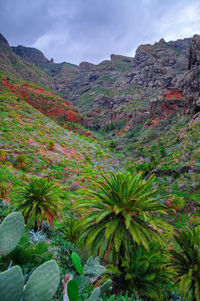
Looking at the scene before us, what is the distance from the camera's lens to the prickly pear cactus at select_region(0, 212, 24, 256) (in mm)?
1508

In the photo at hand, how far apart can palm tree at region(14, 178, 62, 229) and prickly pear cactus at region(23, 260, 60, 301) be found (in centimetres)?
475

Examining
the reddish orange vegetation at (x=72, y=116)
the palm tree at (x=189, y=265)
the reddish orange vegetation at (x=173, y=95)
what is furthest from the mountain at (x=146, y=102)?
the palm tree at (x=189, y=265)

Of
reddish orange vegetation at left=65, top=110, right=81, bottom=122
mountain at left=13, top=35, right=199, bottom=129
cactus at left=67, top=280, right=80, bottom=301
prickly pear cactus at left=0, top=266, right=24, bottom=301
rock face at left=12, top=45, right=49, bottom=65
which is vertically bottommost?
cactus at left=67, top=280, right=80, bottom=301

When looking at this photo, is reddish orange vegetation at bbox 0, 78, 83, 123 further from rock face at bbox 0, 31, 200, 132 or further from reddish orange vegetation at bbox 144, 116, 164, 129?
rock face at bbox 0, 31, 200, 132

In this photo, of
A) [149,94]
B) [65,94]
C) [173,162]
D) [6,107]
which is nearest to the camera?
[173,162]

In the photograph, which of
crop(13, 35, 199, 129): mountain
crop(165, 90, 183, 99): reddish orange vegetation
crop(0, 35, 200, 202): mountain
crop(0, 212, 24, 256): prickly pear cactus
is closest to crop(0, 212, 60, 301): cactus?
crop(0, 212, 24, 256): prickly pear cactus

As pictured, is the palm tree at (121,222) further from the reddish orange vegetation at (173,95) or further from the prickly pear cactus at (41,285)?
the reddish orange vegetation at (173,95)

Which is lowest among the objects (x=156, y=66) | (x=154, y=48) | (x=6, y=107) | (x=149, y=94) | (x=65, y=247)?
(x=65, y=247)

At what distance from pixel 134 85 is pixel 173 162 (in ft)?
214

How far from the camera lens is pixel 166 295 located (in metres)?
4.11

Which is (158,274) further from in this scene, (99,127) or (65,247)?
(99,127)

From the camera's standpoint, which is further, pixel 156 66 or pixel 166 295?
pixel 156 66

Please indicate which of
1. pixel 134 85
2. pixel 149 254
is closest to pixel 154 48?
pixel 134 85

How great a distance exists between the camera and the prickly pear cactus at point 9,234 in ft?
4.95
